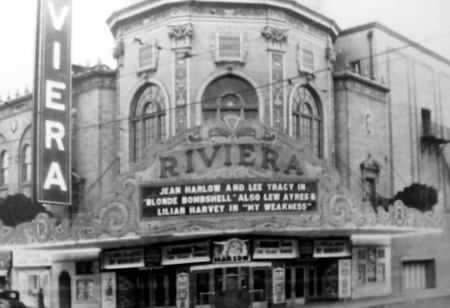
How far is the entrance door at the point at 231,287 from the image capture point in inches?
433

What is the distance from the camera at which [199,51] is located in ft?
37.2

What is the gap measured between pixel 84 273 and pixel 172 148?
2.41 metres

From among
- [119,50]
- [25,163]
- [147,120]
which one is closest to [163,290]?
[147,120]

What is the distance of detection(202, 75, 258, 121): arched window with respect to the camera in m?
11.2

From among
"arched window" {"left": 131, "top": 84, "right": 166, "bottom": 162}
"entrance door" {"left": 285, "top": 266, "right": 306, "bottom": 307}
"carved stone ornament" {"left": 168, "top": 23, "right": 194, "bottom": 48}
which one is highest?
"carved stone ornament" {"left": 168, "top": 23, "right": 194, "bottom": 48}

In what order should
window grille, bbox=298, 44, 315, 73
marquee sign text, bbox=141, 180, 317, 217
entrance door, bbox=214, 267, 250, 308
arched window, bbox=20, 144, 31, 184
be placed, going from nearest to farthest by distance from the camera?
marquee sign text, bbox=141, 180, 317, 217
entrance door, bbox=214, 267, 250, 308
arched window, bbox=20, 144, 31, 184
window grille, bbox=298, 44, 315, 73

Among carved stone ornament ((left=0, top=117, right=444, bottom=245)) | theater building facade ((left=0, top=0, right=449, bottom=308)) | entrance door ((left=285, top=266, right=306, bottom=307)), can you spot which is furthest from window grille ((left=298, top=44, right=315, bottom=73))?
entrance door ((left=285, top=266, right=306, bottom=307))

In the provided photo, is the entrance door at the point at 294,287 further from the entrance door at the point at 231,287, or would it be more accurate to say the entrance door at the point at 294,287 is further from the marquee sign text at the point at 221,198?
the marquee sign text at the point at 221,198

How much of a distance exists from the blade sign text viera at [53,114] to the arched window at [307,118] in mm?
3720

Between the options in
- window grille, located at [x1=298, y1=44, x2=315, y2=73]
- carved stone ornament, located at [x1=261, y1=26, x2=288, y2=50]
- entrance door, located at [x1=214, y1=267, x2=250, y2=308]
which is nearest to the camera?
entrance door, located at [x1=214, y1=267, x2=250, y2=308]

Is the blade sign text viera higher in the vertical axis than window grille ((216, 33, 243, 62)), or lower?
lower

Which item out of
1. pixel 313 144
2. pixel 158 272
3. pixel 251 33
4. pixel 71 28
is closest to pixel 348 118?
pixel 313 144

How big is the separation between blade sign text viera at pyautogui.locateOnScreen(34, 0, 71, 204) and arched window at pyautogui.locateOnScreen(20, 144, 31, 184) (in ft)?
2.91

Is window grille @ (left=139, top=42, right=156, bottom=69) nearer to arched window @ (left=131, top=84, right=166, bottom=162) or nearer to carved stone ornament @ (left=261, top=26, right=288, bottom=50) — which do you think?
arched window @ (left=131, top=84, right=166, bottom=162)
